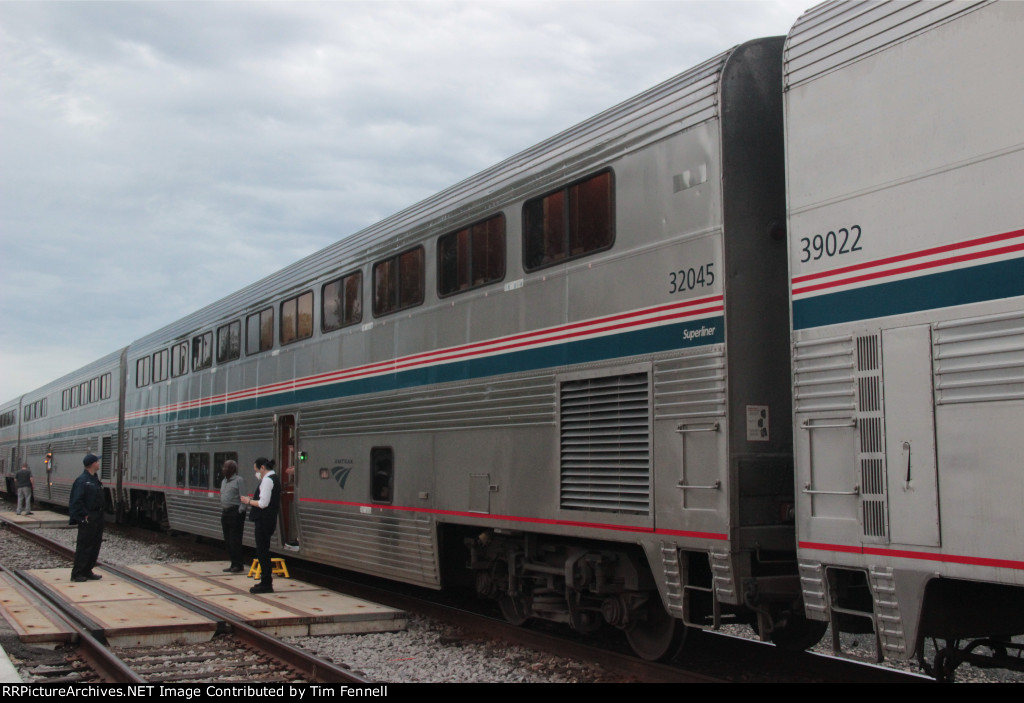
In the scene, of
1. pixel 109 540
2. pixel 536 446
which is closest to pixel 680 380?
pixel 536 446

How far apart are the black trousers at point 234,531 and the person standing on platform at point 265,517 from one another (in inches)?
66.5

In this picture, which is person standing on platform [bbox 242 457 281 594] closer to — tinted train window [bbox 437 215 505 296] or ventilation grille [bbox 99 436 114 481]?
tinted train window [bbox 437 215 505 296]

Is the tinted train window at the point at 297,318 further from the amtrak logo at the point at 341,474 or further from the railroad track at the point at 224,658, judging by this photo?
the railroad track at the point at 224,658

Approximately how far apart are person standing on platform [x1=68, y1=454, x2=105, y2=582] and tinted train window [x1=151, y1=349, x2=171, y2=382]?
652 centimetres

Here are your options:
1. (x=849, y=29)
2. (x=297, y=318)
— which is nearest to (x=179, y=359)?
(x=297, y=318)

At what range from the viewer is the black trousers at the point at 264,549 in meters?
11.0

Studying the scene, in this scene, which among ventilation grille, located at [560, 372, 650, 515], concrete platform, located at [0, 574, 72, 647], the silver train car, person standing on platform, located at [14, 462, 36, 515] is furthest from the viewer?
person standing on platform, located at [14, 462, 36, 515]

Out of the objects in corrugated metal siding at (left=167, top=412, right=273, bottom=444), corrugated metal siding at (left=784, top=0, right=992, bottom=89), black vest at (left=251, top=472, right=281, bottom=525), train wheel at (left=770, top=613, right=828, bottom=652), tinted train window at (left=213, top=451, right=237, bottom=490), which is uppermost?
corrugated metal siding at (left=784, top=0, right=992, bottom=89)

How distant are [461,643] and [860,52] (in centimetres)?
596

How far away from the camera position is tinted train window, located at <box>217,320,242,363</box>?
15.2 metres

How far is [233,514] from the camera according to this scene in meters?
13.8

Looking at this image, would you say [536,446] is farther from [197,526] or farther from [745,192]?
[197,526]

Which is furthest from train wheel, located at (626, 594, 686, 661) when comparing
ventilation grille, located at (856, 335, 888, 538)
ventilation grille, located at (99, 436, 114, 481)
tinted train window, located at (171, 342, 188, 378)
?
ventilation grille, located at (99, 436, 114, 481)

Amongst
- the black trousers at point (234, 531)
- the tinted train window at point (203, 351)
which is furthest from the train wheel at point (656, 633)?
the tinted train window at point (203, 351)
